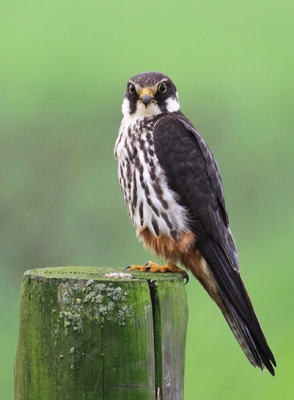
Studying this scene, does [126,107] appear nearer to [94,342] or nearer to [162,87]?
[162,87]

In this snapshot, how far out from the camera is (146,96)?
473cm

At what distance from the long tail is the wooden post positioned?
1.18m

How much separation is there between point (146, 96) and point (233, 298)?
4.52 ft

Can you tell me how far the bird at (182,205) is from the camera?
446 cm

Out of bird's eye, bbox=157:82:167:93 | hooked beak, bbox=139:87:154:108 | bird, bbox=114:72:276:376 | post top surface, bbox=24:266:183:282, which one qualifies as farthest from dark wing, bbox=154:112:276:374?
post top surface, bbox=24:266:183:282

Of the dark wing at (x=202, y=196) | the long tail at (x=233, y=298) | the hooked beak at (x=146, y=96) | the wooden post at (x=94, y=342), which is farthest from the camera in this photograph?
the hooked beak at (x=146, y=96)

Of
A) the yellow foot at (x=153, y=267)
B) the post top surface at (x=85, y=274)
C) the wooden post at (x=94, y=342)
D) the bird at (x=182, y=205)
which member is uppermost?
the bird at (x=182, y=205)

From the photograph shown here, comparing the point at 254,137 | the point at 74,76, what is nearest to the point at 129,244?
the point at 254,137

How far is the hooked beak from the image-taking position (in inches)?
186

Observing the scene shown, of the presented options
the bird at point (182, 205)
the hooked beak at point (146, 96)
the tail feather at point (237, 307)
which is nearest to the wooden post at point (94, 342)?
the tail feather at point (237, 307)

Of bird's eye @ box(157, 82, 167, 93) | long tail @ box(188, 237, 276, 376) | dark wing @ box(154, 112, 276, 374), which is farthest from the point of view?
bird's eye @ box(157, 82, 167, 93)

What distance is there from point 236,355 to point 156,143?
8.11ft

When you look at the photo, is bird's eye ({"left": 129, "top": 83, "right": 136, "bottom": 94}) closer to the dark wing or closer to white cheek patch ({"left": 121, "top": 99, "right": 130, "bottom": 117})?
white cheek patch ({"left": 121, "top": 99, "right": 130, "bottom": 117})

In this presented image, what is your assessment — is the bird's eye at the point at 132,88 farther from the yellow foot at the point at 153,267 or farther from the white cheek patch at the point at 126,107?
the yellow foot at the point at 153,267
